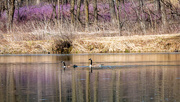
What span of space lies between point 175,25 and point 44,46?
15.4 m

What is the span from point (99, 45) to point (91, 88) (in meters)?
22.9

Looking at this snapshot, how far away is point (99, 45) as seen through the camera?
35438mm

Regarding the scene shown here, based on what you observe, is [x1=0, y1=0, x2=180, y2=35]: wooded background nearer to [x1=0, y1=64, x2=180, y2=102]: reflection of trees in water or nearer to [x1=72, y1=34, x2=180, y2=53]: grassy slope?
[x1=72, y1=34, x2=180, y2=53]: grassy slope

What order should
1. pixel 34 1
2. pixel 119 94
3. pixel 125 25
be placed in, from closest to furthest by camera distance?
pixel 119 94, pixel 125 25, pixel 34 1

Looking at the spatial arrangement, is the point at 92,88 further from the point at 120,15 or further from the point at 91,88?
the point at 120,15

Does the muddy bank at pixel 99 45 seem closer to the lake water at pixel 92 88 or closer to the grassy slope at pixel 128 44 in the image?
the grassy slope at pixel 128 44

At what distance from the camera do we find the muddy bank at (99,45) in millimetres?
35344

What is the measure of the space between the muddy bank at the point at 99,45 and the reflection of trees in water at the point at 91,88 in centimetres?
1896

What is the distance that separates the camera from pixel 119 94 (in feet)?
Answer: 37.0

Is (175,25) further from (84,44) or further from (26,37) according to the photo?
(26,37)

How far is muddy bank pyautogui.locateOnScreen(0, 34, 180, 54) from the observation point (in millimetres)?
35344

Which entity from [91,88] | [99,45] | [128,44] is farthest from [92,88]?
[128,44]

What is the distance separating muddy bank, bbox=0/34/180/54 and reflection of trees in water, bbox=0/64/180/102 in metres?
19.0

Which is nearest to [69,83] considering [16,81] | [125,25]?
[16,81]
